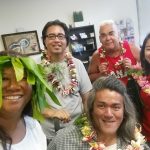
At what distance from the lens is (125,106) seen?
1807 mm

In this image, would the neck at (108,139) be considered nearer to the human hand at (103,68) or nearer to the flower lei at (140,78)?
the flower lei at (140,78)

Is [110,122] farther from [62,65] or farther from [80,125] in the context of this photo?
[62,65]

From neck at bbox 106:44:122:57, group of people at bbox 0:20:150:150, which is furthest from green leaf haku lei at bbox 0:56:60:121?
neck at bbox 106:44:122:57

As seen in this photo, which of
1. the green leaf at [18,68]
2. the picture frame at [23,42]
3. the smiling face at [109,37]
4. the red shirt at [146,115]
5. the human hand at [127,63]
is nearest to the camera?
the green leaf at [18,68]

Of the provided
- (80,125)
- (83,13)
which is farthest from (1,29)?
(80,125)

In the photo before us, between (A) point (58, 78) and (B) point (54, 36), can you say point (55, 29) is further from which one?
(A) point (58, 78)

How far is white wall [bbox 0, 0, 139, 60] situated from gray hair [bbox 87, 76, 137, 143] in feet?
12.1

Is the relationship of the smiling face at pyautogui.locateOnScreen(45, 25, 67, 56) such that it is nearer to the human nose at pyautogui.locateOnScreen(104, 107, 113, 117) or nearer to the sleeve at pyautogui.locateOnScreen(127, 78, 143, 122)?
the sleeve at pyautogui.locateOnScreen(127, 78, 143, 122)

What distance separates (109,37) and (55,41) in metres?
0.61

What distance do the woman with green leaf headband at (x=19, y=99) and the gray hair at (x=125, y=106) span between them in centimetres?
51

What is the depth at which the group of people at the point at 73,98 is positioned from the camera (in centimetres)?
121

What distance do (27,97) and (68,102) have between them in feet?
3.37

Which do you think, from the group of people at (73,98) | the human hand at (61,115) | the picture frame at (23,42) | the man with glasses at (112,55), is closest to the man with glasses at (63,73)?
the group of people at (73,98)

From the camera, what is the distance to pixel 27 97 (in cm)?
125
